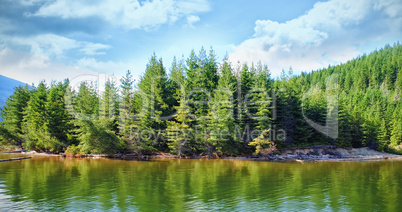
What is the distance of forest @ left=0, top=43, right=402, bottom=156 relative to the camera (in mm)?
39969

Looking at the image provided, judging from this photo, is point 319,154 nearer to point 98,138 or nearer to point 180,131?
point 180,131

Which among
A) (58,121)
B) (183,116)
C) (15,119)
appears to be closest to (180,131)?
(183,116)

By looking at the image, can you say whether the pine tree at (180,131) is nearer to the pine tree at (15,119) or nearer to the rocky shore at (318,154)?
the rocky shore at (318,154)

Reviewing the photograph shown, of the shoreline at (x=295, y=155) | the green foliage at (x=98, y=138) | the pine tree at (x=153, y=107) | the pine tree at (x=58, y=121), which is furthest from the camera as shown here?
the pine tree at (x=58, y=121)

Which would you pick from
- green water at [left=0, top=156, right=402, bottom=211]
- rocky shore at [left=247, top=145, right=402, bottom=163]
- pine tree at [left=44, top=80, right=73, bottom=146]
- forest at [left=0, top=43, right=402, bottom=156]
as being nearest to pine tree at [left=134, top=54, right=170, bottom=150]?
forest at [left=0, top=43, right=402, bottom=156]

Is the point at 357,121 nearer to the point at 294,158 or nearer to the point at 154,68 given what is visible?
the point at 294,158

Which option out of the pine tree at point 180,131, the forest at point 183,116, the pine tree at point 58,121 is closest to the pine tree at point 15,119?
the forest at point 183,116

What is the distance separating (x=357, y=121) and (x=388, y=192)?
148ft

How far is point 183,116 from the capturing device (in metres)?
40.3

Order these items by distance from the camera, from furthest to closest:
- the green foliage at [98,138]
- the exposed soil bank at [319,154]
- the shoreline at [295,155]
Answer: the exposed soil bank at [319,154] < the shoreline at [295,155] < the green foliage at [98,138]

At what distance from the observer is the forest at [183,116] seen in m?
40.0

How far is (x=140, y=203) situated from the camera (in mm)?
14875

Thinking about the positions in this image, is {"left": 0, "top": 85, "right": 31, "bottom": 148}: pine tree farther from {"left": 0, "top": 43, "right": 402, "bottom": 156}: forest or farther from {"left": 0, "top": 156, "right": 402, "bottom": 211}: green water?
{"left": 0, "top": 156, "right": 402, "bottom": 211}: green water

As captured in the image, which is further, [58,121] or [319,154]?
→ [319,154]
